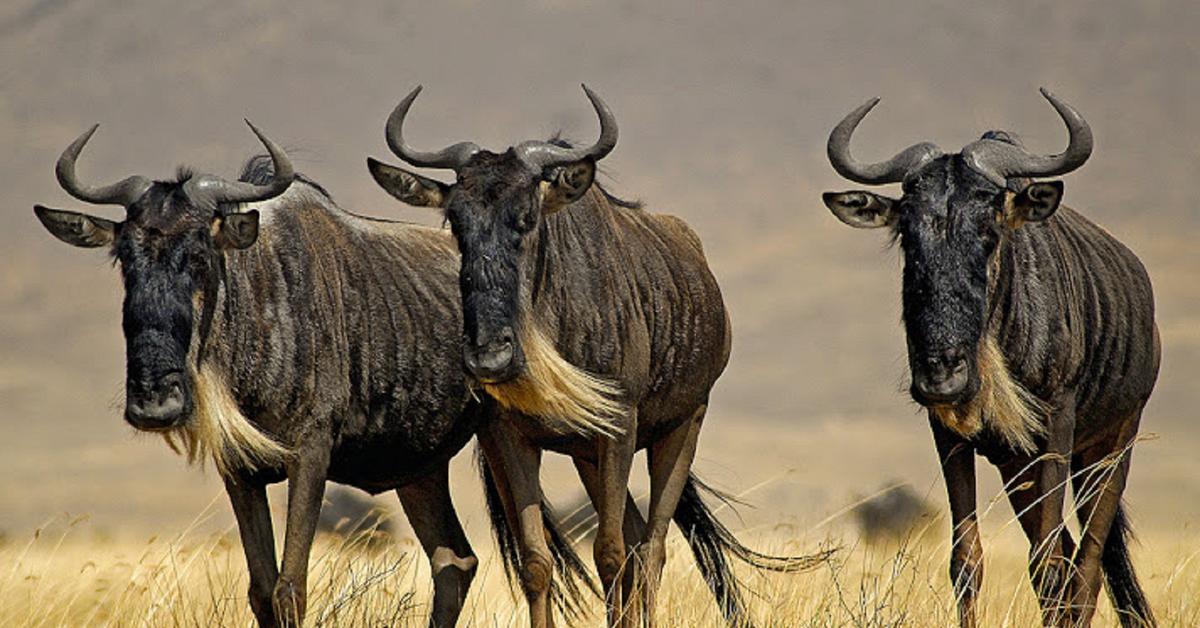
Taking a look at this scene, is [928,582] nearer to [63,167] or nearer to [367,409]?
[367,409]

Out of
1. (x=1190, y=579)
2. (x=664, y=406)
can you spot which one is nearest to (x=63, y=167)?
(x=664, y=406)

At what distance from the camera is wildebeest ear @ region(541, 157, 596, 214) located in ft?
27.4

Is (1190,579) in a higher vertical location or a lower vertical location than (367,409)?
lower

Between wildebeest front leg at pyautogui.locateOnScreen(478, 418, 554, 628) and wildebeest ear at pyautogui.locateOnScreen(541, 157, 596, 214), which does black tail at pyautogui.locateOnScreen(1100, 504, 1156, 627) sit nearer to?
wildebeest front leg at pyautogui.locateOnScreen(478, 418, 554, 628)

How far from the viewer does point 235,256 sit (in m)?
8.34

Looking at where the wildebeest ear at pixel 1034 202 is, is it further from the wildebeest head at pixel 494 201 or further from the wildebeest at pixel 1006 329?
the wildebeest head at pixel 494 201

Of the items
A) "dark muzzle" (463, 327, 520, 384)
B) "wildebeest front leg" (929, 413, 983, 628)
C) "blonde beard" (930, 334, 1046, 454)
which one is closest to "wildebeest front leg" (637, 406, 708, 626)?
"wildebeest front leg" (929, 413, 983, 628)

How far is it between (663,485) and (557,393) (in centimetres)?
170

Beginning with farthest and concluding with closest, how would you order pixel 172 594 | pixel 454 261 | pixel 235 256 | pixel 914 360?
pixel 454 261
pixel 172 594
pixel 235 256
pixel 914 360

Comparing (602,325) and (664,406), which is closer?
(602,325)

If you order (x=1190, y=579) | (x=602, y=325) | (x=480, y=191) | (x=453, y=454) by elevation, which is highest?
(x=480, y=191)

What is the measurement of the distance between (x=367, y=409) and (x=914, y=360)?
2.58 metres

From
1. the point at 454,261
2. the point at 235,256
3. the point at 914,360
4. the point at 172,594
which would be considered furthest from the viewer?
the point at 454,261

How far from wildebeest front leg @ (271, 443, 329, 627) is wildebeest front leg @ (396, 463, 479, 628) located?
1.57m
